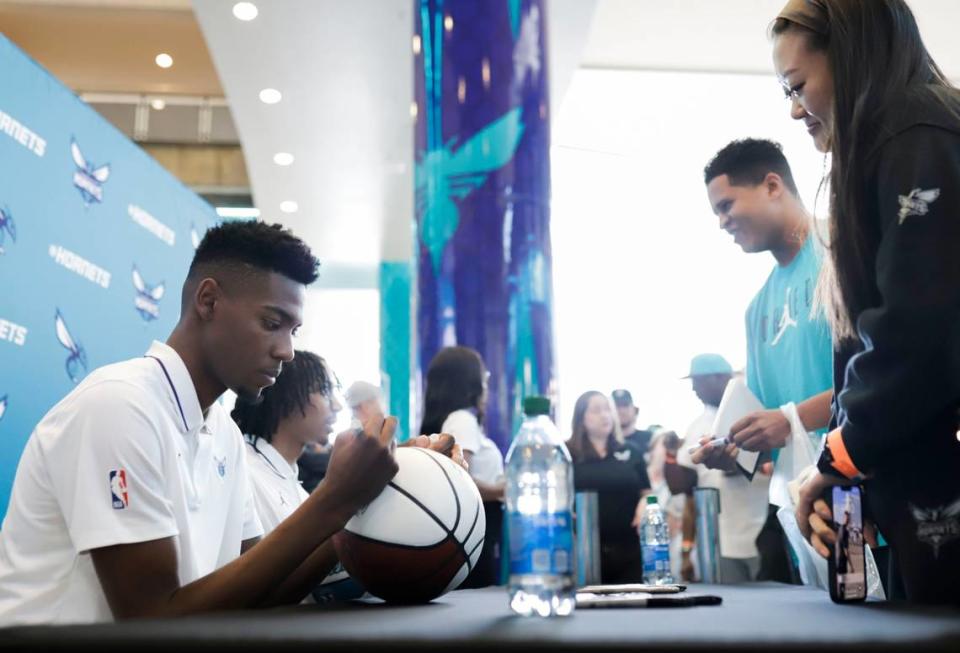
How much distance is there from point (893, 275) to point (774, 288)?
135 centimetres

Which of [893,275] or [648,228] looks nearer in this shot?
[893,275]

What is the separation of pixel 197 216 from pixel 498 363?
66.5 inches

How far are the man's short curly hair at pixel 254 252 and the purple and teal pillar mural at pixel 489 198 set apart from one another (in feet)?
9.14

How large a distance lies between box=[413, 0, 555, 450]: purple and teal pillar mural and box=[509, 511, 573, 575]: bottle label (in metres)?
3.43

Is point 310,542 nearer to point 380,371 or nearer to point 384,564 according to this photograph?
point 384,564

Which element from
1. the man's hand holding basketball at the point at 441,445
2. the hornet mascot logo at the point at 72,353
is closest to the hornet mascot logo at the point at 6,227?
the hornet mascot logo at the point at 72,353

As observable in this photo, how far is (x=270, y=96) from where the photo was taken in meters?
7.98

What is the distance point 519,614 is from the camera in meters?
0.94

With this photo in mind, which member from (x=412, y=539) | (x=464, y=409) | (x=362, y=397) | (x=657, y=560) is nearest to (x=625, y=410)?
(x=362, y=397)

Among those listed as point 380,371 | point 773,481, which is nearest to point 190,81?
point 380,371

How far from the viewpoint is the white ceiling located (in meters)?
6.71

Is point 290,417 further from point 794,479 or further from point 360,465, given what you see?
point 360,465

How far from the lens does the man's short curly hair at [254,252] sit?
65.4 inches

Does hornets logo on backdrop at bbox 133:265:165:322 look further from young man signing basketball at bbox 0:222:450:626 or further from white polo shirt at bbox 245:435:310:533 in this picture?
young man signing basketball at bbox 0:222:450:626
